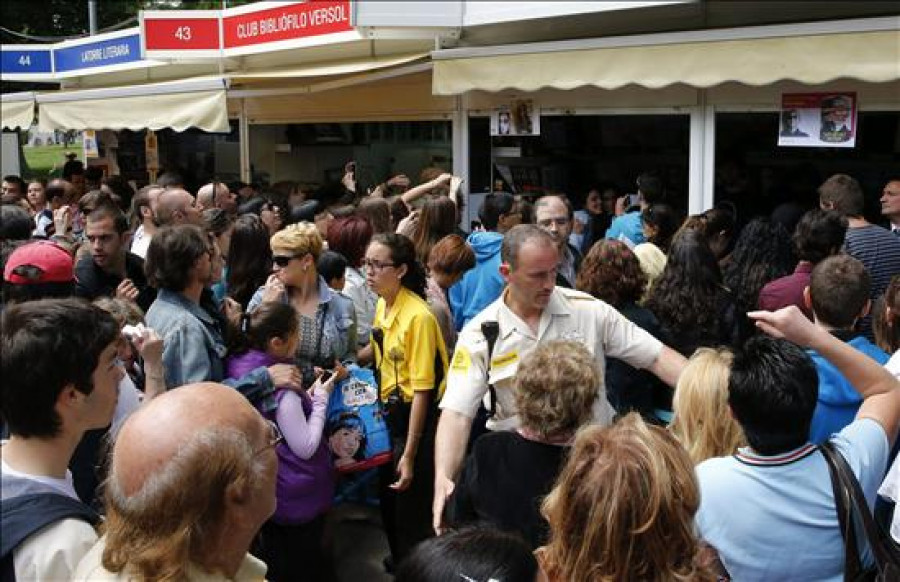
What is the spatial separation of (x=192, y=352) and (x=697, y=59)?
3.77 meters

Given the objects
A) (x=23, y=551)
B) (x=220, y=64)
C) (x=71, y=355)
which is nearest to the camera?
(x=23, y=551)

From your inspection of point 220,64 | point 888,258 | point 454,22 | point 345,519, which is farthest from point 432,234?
point 220,64

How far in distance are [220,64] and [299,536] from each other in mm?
8669

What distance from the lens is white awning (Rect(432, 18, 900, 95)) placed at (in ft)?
16.6

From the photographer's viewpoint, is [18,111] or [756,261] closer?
[756,261]

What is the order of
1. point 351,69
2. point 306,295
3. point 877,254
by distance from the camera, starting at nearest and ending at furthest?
point 306,295, point 877,254, point 351,69

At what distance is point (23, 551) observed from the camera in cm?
171

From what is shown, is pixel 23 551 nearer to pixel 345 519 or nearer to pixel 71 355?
pixel 71 355

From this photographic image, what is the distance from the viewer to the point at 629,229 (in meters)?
6.17

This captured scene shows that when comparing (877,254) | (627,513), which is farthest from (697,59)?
(627,513)

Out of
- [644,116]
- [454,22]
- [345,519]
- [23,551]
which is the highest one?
[454,22]

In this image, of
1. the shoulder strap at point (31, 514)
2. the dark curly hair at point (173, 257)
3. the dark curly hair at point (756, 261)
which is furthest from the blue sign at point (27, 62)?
the shoulder strap at point (31, 514)

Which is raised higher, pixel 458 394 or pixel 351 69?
pixel 351 69

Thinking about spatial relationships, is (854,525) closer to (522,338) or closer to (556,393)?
(556,393)
